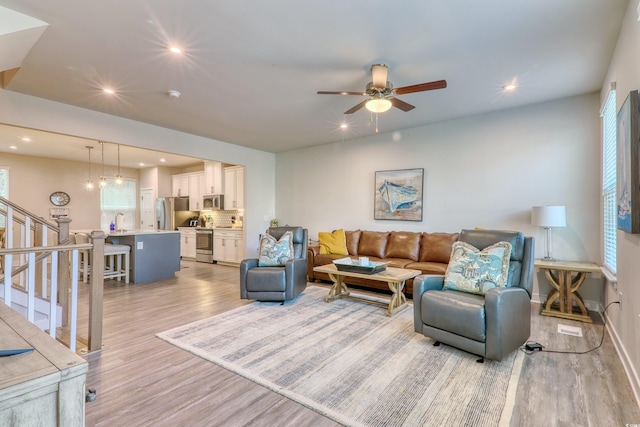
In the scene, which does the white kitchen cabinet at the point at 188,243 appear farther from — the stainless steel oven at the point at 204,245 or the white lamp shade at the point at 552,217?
the white lamp shade at the point at 552,217

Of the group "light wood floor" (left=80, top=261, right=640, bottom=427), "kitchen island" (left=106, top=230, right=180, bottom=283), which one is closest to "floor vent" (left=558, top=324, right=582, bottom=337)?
"light wood floor" (left=80, top=261, right=640, bottom=427)

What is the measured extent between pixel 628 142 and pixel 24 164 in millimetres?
10802

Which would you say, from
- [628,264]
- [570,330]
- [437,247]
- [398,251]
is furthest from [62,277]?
[570,330]

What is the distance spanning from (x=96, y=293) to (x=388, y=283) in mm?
3150

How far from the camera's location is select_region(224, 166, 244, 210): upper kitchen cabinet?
7246 millimetres

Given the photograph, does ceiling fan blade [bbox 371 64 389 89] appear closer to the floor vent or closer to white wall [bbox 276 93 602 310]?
white wall [bbox 276 93 602 310]

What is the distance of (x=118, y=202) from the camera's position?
9.23 meters

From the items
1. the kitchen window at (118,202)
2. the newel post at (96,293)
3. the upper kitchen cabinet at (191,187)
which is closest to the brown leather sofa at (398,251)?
the newel post at (96,293)

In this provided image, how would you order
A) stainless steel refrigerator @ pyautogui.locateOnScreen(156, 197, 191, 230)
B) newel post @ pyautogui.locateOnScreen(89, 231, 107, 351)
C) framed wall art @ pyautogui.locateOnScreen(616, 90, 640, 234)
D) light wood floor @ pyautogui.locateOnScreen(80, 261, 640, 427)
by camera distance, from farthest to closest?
stainless steel refrigerator @ pyautogui.locateOnScreen(156, 197, 191, 230) → newel post @ pyautogui.locateOnScreen(89, 231, 107, 351) → framed wall art @ pyautogui.locateOnScreen(616, 90, 640, 234) → light wood floor @ pyautogui.locateOnScreen(80, 261, 640, 427)

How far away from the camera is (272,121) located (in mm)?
4910

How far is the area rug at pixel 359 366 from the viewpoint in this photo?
190cm

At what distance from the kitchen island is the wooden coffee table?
3.42m

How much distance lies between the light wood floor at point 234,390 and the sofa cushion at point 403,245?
196cm

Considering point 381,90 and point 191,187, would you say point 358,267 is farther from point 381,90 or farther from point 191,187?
point 191,187
